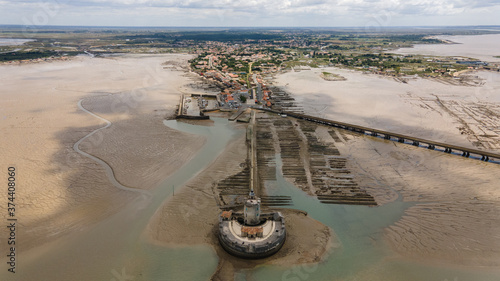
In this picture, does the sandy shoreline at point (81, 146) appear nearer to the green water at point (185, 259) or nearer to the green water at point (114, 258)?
the green water at point (114, 258)

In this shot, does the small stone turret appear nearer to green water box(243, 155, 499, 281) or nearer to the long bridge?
green water box(243, 155, 499, 281)

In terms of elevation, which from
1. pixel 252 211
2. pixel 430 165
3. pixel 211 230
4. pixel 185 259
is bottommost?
pixel 185 259

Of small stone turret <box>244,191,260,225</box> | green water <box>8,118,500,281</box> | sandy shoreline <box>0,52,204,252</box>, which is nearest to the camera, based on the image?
green water <box>8,118,500,281</box>

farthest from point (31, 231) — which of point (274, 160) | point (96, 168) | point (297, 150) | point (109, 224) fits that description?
point (297, 150)

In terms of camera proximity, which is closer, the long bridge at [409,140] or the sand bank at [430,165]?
the sand bank at [430,165]

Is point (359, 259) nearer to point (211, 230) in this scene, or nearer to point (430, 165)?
point (211, 230)

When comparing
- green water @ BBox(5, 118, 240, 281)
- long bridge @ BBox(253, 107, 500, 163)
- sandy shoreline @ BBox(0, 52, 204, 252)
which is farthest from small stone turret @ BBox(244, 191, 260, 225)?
long bridge @ BBox(253, 107, 500, 163)

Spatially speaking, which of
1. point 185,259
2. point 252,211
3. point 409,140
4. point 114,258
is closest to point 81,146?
point 114,258

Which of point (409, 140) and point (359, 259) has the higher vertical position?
point (409, 140)

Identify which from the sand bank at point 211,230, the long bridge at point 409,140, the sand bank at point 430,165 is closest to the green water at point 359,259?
the sand bank at point 211,230

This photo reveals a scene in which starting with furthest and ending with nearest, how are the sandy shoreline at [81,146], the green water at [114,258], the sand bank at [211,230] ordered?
1. the sandy shoreline at [81,146]
2. the sand bank at [211,230]
3. the green water at [114,258]

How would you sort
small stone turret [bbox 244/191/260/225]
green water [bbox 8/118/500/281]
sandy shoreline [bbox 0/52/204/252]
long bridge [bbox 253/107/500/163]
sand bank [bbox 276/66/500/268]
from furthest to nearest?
long bridge [bbox 253/107/500/163], sandy shoreline [bbox 0/52/204/252], sand bank [bbox 276/66/500/268], small stone turret [bbox 244/191/260/225], green water [bbox 8/118/500/281]

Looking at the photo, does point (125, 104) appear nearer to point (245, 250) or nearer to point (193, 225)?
point (193, 225)
